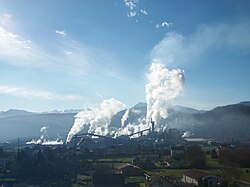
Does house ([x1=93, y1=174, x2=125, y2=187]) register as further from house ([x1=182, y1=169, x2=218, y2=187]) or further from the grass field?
the grass field

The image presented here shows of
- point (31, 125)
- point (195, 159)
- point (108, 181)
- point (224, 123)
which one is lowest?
point (108, 181)

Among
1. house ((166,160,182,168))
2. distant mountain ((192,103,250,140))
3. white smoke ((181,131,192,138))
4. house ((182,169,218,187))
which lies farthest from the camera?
distant mountain ((192,103,250,140))

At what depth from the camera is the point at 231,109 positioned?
285ft

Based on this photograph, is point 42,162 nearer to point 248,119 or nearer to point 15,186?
point 15,186

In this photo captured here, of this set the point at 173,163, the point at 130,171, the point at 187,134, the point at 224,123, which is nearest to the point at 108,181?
the point at 130,171

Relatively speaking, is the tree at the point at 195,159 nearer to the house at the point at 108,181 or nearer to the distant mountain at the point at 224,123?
the house at the point at 108,181

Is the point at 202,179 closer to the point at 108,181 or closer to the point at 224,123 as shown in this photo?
the point at 108,181

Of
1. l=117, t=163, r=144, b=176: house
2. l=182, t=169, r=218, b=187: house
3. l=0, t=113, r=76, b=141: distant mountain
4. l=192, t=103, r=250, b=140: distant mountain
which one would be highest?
l=0, t=113, r=76, b=141: distant mountain

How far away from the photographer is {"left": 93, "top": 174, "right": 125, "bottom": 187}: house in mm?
20203

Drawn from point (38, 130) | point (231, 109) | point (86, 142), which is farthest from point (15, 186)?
point (38, 130)

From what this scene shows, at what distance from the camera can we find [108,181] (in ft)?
67.3

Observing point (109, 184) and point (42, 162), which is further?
point (42, 162)

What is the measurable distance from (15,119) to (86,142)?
12031cm

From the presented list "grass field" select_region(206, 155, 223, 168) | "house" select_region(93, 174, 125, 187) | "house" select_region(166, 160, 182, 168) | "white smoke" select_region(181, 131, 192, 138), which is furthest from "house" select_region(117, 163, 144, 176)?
"white smoke" select_region(181, 131, 192, 138)
